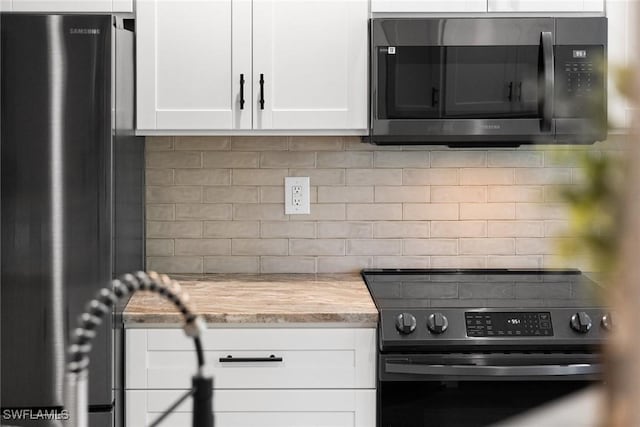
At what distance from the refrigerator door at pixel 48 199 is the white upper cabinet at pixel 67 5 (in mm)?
329

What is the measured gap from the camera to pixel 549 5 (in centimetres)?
251

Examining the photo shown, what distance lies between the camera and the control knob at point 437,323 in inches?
84.7

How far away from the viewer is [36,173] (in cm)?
213

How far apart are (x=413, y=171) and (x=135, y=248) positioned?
0.99m

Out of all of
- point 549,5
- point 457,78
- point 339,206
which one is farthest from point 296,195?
point 549,5

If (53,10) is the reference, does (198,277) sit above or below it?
below

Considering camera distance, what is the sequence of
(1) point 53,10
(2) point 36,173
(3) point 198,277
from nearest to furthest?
1. (2) point 36,173
2. (1) point 53,10
3. (3) point 198,277

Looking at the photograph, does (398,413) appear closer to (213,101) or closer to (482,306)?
(482,306)

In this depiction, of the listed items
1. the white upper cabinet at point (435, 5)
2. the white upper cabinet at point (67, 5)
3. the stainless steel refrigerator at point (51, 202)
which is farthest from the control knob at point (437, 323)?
the white upper cabinet at point (67, 5)

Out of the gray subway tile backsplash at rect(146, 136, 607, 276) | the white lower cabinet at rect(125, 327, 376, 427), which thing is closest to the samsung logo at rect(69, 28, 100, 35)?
the gray subway tile backsplash at rect(146, 136, 607, 276)

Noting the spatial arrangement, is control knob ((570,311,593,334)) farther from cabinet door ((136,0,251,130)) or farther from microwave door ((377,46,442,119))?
cabinet door ((136,0,251,130))

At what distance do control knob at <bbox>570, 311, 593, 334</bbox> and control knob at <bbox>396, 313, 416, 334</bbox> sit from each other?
1.43 feet

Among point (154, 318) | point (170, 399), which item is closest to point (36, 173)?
point (154, 318)

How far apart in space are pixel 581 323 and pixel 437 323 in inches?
15.3
